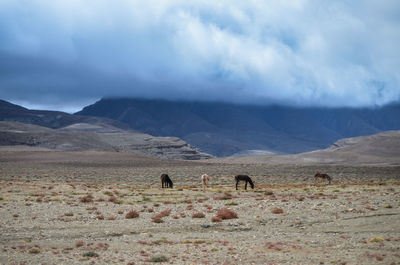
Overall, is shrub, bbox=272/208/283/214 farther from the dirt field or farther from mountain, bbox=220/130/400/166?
mountain, bbox=220/130/400/166

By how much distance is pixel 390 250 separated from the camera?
1364 cm

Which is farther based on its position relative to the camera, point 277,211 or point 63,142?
point 63,142

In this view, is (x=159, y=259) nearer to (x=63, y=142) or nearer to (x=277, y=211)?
(x=277, y=211)

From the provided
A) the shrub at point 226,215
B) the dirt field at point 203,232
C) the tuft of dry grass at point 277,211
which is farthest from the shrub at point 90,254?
the tuft of dry grass at point 277,211

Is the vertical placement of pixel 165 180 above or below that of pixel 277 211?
above

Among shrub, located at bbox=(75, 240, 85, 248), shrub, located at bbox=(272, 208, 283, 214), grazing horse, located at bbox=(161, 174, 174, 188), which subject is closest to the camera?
shrub, located at bbox=(75, 240, 85, 248)

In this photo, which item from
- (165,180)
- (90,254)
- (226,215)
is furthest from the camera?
(165,180)

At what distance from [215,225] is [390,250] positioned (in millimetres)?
7241

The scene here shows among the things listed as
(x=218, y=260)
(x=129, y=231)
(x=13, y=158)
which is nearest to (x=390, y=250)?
(x=218, y=260)

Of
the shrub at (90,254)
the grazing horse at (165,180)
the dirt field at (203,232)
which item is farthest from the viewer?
the grazing horse at (165,180)

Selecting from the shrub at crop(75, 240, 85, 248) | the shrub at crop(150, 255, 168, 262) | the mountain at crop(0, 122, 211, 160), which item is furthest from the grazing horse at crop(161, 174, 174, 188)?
the mountain at crop(0, 122, 211, 160)

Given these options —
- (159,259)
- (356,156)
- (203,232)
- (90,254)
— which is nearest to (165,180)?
(203,232)

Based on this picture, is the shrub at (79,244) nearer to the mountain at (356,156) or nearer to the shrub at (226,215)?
the shrub at (226,215)

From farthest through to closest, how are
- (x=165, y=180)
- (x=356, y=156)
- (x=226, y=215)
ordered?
(x=356, y=156) < (x=165, y=180) < (x=226, y=215)
